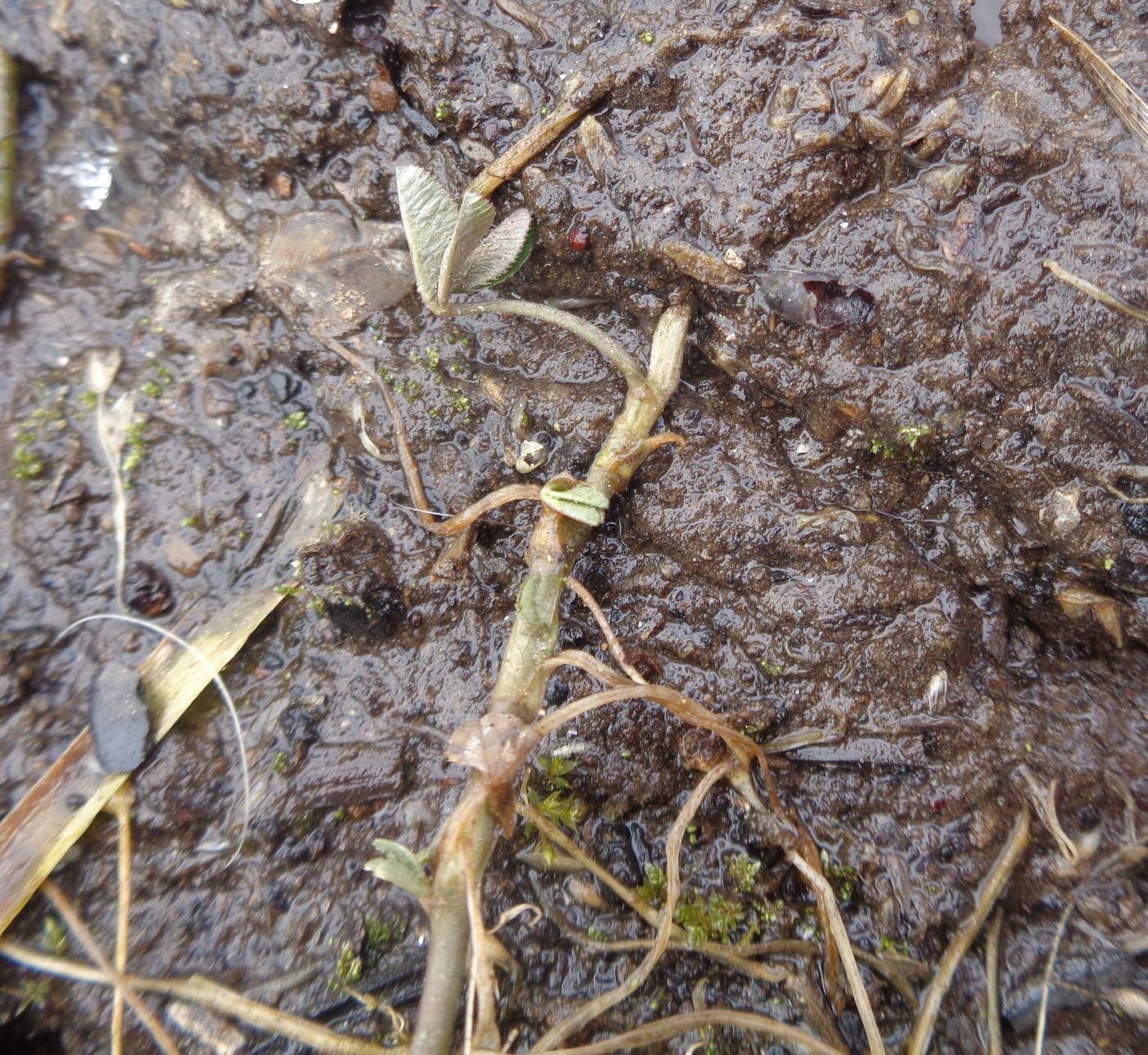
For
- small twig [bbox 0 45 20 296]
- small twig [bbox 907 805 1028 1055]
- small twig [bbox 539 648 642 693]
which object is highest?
small twig [bbox 0 45 20 296]

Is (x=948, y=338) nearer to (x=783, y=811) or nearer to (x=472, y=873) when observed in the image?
(x=783, y=811)

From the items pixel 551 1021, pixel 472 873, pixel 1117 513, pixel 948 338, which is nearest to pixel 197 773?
pixel 472 873

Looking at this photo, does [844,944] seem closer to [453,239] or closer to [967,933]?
[967,933]

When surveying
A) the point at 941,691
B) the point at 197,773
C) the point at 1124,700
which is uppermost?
the point at 197,773

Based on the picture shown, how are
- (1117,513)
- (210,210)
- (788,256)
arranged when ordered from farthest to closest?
(210,210)
(788,256)
(1117,513)

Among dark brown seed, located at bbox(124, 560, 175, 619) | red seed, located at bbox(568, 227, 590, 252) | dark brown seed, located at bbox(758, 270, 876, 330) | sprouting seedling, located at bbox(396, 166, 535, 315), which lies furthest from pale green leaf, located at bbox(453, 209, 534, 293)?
dark brown seed, located at bbox(124, 560, 175, 619)

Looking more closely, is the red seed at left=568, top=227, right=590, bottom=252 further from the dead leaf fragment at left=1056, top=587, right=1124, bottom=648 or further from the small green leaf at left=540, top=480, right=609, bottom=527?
the dead leaf fragment at left=1056, top=587, right=1124, bottom=648
